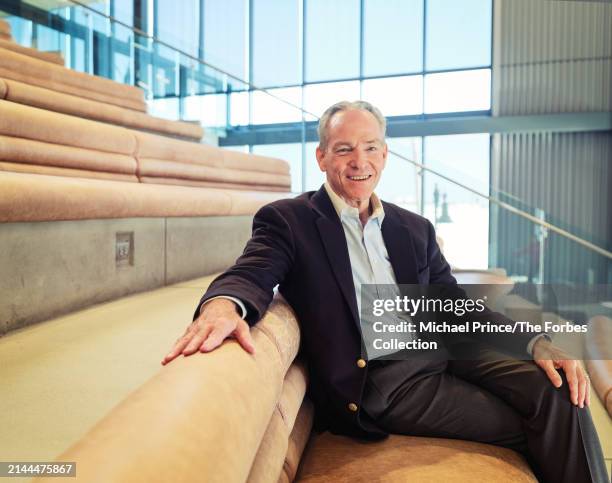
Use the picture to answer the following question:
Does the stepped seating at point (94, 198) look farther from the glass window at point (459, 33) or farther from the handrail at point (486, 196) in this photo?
the glass window at point (459, 33)

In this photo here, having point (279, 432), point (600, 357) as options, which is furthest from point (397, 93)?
point (279, 432)

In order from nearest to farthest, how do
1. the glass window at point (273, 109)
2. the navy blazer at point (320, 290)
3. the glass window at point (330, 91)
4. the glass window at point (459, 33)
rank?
the navy blazer at point (320, 290) < the glass window at point (273, 109) < the glass window at point (459, 33) < the glass window at point (330, 91)

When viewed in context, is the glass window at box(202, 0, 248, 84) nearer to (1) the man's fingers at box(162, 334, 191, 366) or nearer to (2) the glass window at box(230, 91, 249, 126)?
(2) the glass window at box(230, 91, 249, 126)

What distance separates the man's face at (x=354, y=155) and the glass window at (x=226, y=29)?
757 cm

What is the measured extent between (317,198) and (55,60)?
2523mm

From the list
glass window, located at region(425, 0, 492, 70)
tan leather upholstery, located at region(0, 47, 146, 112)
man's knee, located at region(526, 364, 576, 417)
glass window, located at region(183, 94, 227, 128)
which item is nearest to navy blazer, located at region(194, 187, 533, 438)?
man's knee, located at region(526, 364, 576, 417)

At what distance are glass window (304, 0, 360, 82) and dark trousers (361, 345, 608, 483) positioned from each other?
7307 mm

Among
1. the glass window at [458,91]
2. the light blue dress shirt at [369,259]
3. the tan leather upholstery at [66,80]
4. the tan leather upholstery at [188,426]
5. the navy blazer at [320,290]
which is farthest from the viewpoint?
the glass window at [458,91]

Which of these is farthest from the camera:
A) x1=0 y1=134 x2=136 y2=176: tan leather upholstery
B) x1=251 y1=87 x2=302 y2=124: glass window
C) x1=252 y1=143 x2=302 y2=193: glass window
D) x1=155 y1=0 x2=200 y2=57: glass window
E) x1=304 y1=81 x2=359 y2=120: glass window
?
x1=155 y1=0 x2=200 y2=57: glass window

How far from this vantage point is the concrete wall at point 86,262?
1477 millimetres

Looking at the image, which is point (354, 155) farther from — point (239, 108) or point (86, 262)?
point (239, 108)

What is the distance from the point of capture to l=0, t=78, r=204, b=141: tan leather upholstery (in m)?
2.26

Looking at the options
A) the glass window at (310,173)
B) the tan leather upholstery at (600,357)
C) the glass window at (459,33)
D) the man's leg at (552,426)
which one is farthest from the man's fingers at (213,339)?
the glass window at (459,33)

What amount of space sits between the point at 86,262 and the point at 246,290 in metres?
0.99
